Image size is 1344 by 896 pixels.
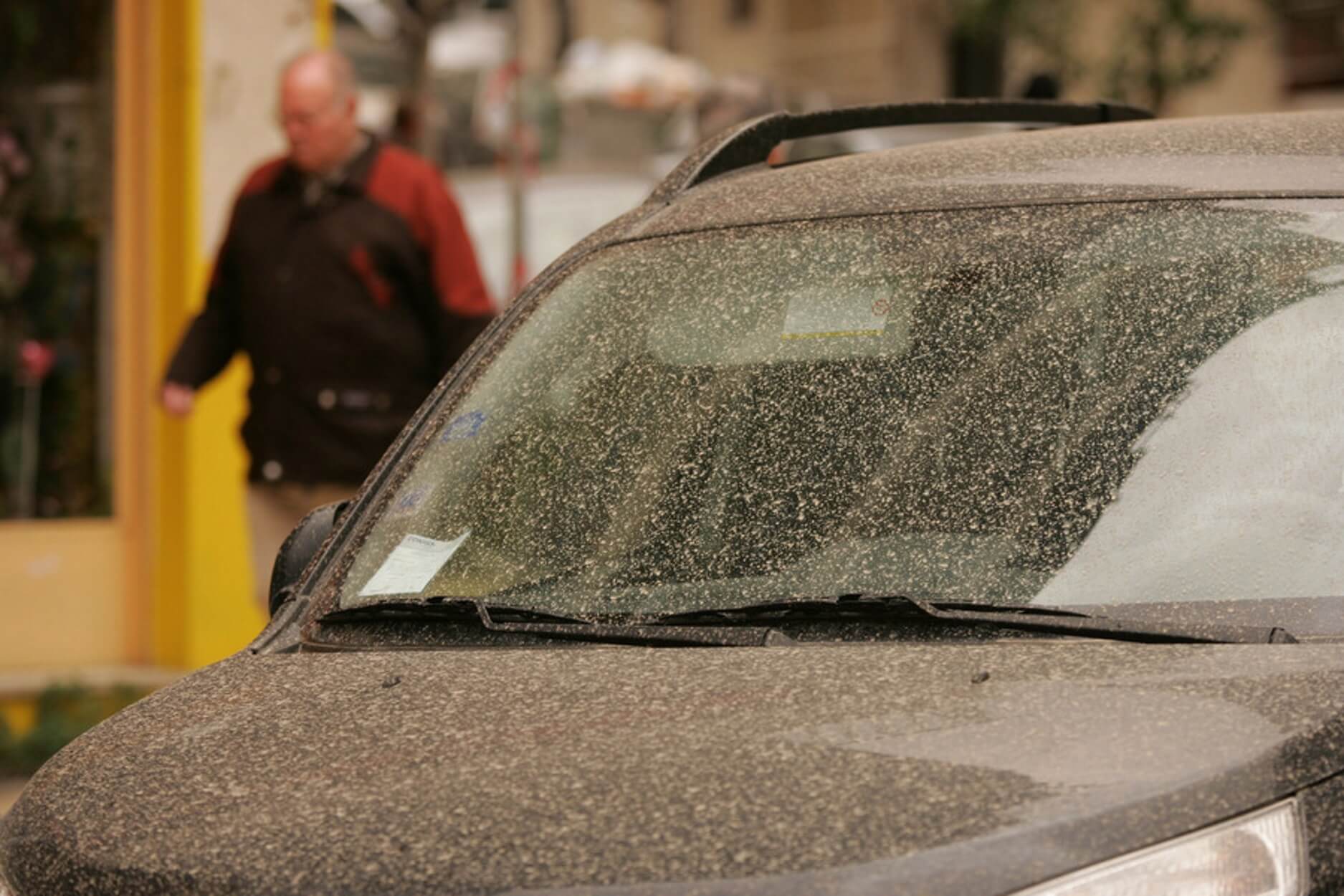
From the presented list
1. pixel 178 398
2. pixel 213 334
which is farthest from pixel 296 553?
pixel 213 334

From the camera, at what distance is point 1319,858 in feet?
6.91

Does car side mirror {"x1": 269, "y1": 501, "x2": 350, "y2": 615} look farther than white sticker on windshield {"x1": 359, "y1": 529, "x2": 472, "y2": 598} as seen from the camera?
Yes

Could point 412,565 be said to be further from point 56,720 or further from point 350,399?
point 56,720

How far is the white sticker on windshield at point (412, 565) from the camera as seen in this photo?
306cm

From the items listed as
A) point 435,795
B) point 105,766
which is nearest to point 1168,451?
point 435,795

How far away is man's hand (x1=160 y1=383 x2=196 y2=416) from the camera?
6758mm

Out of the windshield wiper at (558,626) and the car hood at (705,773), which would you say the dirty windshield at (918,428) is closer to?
the windshield wiper at (558,626)

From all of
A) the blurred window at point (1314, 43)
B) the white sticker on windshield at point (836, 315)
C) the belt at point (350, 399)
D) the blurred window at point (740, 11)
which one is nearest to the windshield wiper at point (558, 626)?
the white sticker on windshield at point (836, 315)

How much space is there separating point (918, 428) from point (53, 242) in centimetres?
576

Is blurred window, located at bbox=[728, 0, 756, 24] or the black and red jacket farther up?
the black and red jacket

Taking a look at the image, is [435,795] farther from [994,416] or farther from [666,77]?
[666,77]

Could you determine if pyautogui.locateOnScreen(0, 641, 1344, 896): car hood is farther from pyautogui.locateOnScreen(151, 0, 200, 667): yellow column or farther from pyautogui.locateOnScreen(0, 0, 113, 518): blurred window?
pyautogui.locateOnScreen(0, 0, 113, 518): blurred window

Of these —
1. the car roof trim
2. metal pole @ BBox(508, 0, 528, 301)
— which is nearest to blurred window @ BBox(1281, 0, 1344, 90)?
metal pole @ BBox(508, 0, 528, 301)

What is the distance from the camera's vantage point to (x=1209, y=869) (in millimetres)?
2100
